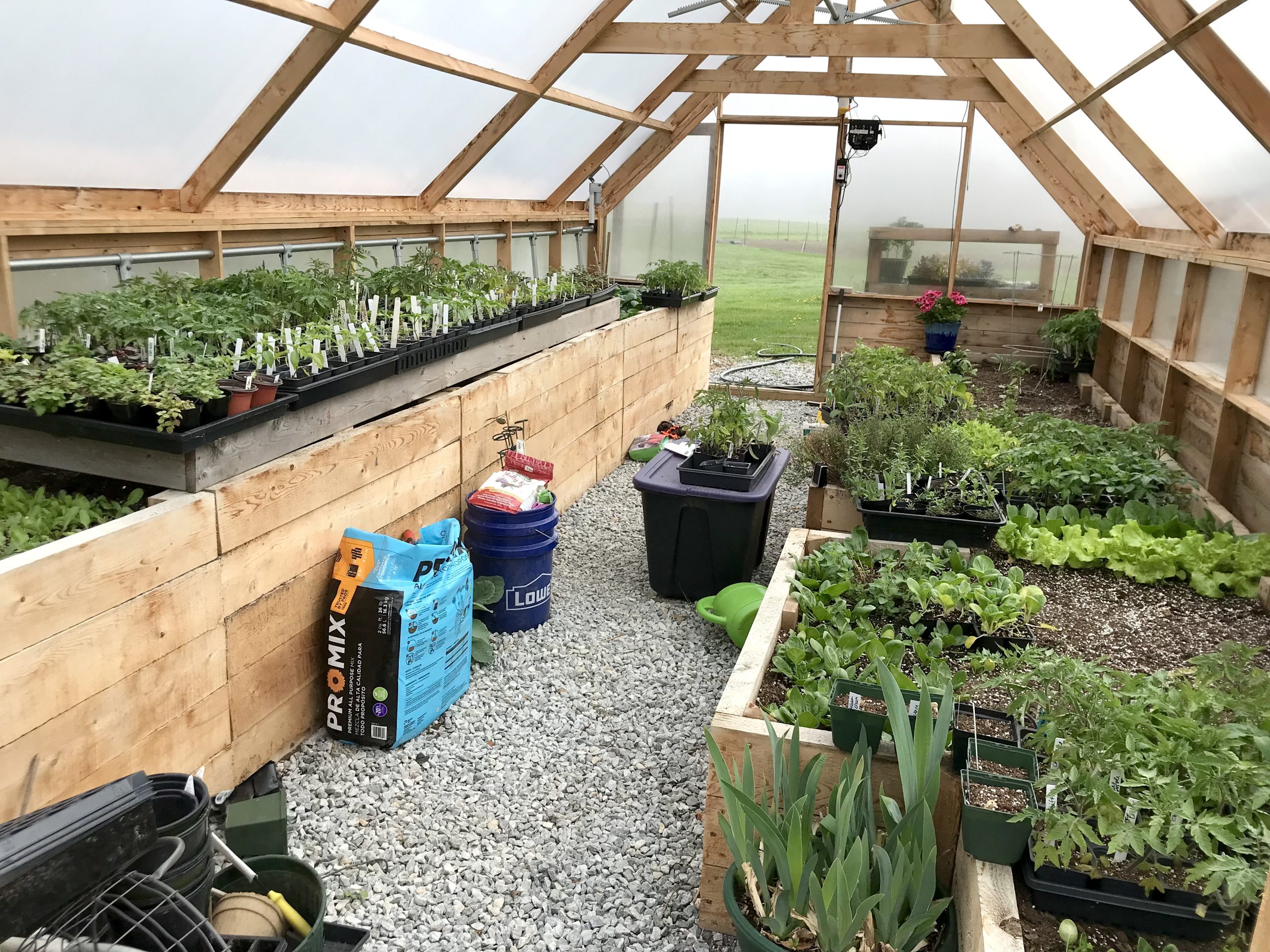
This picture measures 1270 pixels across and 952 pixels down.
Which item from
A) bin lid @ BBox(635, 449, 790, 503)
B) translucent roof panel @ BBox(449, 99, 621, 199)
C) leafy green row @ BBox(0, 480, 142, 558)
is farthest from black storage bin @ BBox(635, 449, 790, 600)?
translucent roof panel @ BBox(449, 99, 621, 199)

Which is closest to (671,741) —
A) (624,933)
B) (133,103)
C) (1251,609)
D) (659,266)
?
(624,933)

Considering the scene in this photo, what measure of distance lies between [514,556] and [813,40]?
351cm

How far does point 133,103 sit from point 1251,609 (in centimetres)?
442

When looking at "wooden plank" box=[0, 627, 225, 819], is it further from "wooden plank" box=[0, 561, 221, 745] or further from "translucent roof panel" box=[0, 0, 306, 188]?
"translucent roof panel" box=[0, 0, 306, 188]

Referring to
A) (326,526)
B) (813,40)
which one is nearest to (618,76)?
(813,40)

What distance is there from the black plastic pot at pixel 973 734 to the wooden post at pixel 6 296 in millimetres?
3089

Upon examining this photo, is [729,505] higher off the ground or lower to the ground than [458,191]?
lower

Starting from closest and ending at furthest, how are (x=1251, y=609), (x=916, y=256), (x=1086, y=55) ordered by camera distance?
(x=1251, y=609)
(x=1086, y=55)
(x=916, y=256)

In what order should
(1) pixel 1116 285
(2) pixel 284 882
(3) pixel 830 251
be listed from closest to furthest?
(2) pixel 284 882 → (1) pixel 1116 285 → (3) pixel 830 251

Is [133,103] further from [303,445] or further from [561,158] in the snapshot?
[561,158]

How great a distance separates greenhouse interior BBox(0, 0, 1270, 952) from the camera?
1.94 metres

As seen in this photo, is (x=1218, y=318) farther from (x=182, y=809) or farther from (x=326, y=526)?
(x=182, y=809)

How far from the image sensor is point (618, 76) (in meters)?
6.78

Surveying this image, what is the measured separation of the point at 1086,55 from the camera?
5.22m
